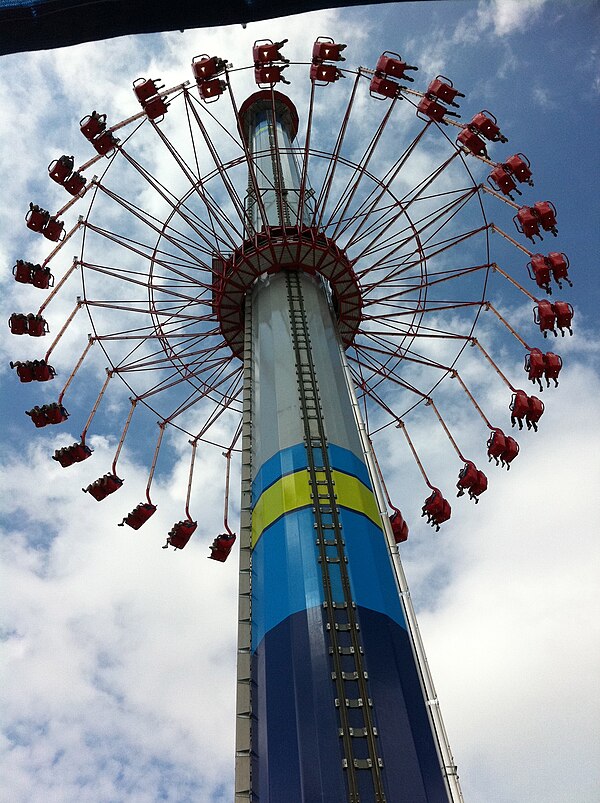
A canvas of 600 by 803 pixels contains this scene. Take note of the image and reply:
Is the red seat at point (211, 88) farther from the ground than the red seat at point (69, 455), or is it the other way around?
the red seat at point (211, 88)

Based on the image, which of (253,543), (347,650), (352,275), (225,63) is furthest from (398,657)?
(225,63)

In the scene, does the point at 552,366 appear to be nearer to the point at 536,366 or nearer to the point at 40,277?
the point at 536,366

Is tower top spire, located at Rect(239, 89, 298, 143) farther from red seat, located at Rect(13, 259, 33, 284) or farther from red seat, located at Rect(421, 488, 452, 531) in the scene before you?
red seat, located at Rect(421, 488, 452, 531)

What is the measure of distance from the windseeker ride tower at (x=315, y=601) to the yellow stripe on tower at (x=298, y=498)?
0.04 m

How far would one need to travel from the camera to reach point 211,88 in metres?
23.1

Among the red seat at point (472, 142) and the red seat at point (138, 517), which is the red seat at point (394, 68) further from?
the red seat at point (138, 517)

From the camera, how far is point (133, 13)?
24781 millimetres

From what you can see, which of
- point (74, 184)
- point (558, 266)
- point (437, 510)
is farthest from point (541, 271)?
point (74, 184)

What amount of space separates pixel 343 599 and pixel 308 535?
174cm

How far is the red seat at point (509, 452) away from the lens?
23906 millimetres

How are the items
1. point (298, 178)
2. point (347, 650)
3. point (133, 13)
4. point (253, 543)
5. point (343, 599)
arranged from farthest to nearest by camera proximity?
1. point (298, 178)
2. point (133, 13)
3. point (253, 543)
4. point (343, 599)
5. point (347, 650)

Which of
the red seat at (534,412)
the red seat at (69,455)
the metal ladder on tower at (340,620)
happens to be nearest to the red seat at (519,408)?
the red seat at (534,412)

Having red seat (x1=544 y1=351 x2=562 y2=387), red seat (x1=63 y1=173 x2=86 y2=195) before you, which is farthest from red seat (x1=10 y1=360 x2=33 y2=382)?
red seat (x1=544 y1=351 x2=562 y2=387)

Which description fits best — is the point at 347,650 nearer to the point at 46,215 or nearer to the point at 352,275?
the point at 352,275
